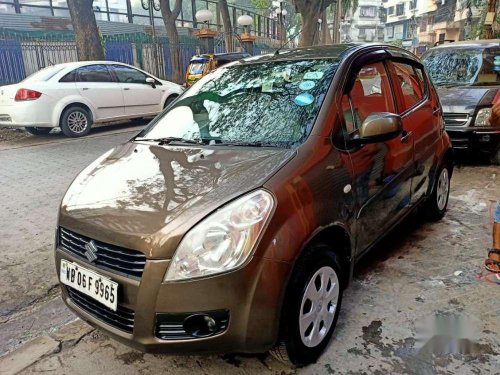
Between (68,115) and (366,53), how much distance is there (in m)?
7.27

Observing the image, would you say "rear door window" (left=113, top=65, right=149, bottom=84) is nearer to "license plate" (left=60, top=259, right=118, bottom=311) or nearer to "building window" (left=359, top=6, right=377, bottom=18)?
"license plate" (left=60, top=259, right=118, bottom=311)

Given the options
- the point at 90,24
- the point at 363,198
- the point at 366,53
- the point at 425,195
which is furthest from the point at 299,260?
the point at 90,24

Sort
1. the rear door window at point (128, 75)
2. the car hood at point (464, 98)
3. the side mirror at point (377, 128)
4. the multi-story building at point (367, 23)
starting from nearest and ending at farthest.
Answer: the side mirror at point (377, 128) → the car hood at point (464, 98) → the rear door window at point (128, 75) → the multi-story building at point (367, 23)

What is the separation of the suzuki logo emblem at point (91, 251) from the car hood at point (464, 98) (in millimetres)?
5255

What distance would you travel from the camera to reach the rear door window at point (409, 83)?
342cm

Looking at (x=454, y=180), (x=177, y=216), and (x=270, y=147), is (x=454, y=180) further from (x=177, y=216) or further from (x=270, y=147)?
(x=177, y=216)

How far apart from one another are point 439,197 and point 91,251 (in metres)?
3.30

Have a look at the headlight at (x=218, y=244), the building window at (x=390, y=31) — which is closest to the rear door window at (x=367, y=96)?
the headlight at (x=218, y=244)

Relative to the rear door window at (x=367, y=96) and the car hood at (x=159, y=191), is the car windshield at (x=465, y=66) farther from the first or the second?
the car hood at (x=159, y=191)

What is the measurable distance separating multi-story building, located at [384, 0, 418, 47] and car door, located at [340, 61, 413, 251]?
6105 centimetres

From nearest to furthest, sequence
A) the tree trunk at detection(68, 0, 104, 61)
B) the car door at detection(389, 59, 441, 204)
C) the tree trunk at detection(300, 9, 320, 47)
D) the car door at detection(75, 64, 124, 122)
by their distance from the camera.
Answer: the car door at detection(389, 59, 441, 204) → the car door at detection(75, 64, 124, 122) → the tree trunk at detection(68, 0, 104, 61) → the tree trunk at detection(300, 9, 320, 47)

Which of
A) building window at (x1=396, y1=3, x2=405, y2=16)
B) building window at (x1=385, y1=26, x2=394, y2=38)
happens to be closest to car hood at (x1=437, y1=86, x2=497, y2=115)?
building window at (x1=396, y1=3, x2=405, y2=16)

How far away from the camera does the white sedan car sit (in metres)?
8.26

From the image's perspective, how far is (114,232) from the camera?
78.0 inches
